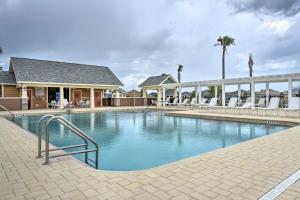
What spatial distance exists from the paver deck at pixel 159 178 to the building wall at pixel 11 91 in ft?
57.5

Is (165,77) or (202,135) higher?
(165,77)

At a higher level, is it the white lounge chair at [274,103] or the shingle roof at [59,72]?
the shingle roof at [59,72]

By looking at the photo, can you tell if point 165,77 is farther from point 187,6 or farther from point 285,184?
point 285,184

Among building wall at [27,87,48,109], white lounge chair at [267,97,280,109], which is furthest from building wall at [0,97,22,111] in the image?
white lounge chair at [267,97,280,109]

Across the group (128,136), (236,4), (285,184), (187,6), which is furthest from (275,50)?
(285,184)

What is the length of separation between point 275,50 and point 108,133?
→ 15.3m

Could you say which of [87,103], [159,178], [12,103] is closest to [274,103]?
[159,178]

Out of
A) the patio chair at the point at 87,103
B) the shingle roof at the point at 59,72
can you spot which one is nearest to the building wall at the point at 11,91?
the shingle roof at the point at 59,72

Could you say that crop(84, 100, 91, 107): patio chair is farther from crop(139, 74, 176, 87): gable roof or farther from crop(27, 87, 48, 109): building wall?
crop(139, 74, 176, 87): gable roof

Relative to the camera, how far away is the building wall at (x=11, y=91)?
19.4 metres

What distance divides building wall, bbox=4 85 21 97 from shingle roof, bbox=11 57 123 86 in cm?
207

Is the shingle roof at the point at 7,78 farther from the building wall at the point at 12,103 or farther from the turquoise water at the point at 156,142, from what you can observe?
the turquoise water at the point at 156,142

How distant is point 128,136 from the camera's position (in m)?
9.09

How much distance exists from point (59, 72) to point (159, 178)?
20365mm
